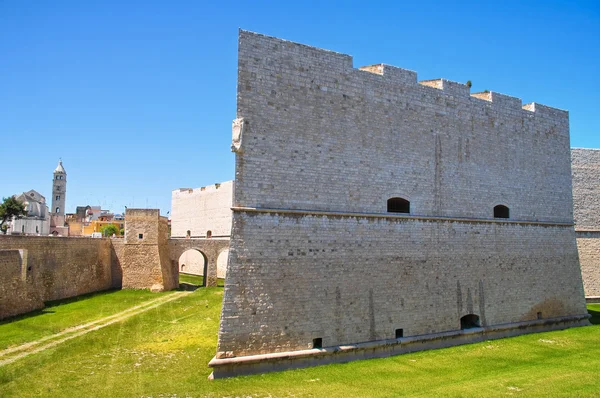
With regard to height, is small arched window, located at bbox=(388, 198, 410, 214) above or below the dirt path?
above

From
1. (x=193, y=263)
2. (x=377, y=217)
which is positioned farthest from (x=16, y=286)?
→ (x=193, y=263)

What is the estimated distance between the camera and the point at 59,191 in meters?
75.6

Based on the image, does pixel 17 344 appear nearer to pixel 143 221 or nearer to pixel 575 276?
pixel 143 221

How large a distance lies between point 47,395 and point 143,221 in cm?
1750

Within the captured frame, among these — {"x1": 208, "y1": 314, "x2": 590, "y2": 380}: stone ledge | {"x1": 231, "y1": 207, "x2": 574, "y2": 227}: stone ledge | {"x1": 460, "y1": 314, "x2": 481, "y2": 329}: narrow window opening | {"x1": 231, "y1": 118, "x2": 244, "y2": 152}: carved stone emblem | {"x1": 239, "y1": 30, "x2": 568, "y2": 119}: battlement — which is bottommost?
{"x1": 208, "y1": 314, "x2": 590, "y2": 380}: stone ledge

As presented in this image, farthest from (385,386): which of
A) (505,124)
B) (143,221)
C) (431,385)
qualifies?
(143,221)

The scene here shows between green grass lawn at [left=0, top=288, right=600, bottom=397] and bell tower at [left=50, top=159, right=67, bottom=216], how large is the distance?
68492 mm

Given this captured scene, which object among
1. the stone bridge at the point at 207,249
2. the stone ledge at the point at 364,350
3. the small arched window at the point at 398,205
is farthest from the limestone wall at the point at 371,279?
the stone bridge at the point at 207,249

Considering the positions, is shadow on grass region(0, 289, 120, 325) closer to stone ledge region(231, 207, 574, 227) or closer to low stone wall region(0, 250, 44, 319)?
low stone wall region(0, 250, 44, 319)

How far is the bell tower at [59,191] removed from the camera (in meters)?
75.6

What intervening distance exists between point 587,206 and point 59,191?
7594 centimetres

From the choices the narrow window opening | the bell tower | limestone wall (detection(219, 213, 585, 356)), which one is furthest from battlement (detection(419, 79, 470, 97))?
the bell tower

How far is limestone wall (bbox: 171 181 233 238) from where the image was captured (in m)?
31.9

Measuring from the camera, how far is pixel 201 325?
47.5 ft
